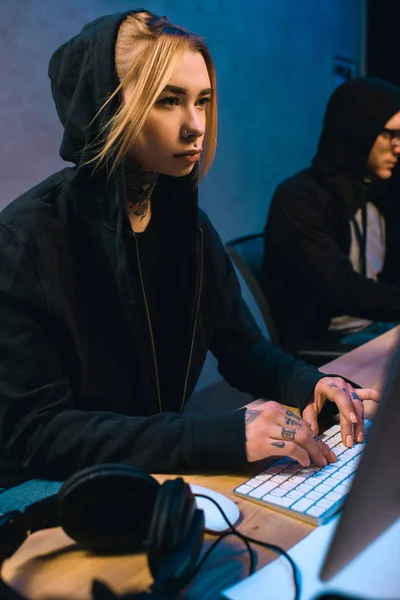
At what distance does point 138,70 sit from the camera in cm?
109

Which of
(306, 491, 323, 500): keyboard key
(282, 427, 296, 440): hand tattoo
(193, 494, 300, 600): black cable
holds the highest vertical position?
(282, 427, 296, 440): hand tattoo

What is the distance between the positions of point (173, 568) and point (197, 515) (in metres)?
0.08

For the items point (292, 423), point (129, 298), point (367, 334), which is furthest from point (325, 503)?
point (367, 334)

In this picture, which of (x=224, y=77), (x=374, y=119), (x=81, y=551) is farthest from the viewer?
(x=224, y=77)

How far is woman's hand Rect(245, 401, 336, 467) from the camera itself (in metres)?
0.80

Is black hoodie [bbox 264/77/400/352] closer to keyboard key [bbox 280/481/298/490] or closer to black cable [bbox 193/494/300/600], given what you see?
keyboard key [bbox 280/481/298/490]

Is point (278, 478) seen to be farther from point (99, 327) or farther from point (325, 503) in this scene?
point (99, 327)

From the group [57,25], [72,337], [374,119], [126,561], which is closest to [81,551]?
[126,561]

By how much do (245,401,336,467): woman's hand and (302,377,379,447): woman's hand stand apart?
0.10 m

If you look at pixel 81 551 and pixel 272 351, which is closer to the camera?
pixel 81 551

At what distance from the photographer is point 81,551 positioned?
0.65 meters

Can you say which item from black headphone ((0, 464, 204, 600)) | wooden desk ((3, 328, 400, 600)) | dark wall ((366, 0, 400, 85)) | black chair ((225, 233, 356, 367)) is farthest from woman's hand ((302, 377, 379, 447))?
dark wall ((366, 0, 400, 85))

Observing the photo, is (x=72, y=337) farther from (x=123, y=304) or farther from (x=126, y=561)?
(x=126, y=561)

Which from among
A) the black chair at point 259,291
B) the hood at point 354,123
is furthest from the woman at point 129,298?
the hood at point 354,123
